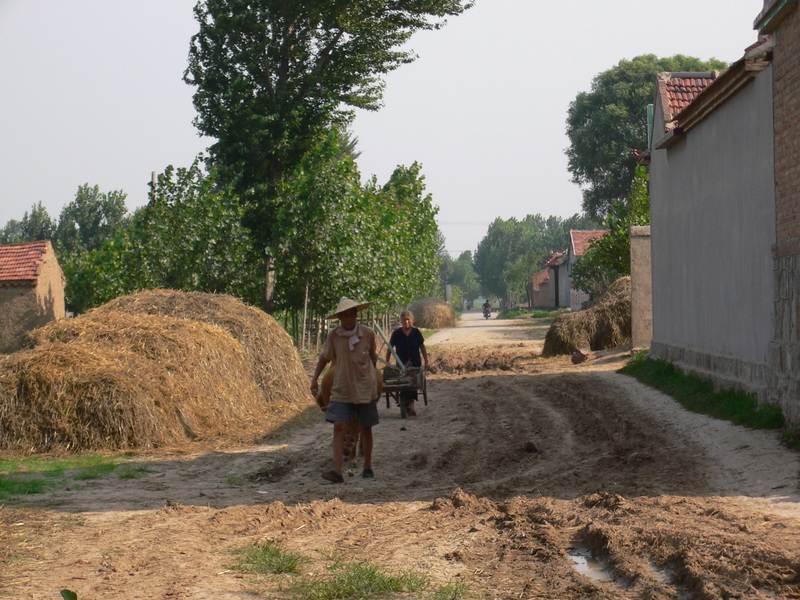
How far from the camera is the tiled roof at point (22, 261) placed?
96.8 ft

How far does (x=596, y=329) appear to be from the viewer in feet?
88.9

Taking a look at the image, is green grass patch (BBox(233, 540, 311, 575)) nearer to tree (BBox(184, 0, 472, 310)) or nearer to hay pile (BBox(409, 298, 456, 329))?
tree (BBox(184, 0, 472, 310))

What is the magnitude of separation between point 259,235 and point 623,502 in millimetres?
21933

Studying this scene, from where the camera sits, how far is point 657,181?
2078 centimetres

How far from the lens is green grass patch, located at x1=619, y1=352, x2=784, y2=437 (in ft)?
37.3

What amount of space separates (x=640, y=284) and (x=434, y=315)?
3129 cm

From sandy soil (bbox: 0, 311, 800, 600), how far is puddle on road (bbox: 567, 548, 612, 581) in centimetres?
2

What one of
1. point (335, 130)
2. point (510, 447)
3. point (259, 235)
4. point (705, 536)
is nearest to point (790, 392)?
point (510, 447)

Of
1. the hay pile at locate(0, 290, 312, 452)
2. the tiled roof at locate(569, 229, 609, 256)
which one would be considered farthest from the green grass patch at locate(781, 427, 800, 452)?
the tiled roof at locate(569, 229, 609, 256)

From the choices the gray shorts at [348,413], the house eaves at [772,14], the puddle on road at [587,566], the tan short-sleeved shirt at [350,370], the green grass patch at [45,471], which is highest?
the house eaves at [772,14]

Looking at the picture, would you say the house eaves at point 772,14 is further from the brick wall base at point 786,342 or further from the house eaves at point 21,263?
the house eaves at point 21,263

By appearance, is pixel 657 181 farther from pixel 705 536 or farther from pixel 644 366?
pixel 705 536

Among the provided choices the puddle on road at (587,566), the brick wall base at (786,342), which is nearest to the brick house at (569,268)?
the brick wall base at (786,342)

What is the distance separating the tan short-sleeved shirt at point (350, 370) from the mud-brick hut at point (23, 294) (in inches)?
840
